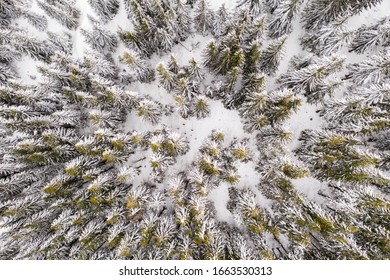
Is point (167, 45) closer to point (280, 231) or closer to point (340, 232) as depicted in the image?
point (280, 231)

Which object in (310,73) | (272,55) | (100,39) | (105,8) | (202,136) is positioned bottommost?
(202,136)

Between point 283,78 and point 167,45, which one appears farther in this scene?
point 167,45

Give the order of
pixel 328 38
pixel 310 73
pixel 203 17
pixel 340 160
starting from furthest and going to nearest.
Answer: pixel 203 17 → pixel 328 38 → pixel 310 73 → pixel 340 160

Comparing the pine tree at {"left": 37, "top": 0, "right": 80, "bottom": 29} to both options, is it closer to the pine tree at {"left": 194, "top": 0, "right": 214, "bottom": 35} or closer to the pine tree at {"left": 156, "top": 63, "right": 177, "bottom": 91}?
the pine tree at {"left": 156, "top": 63, "right": 177, "bottom": 91}

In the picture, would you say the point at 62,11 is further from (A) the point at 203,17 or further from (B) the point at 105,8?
(A) the point at 203,17

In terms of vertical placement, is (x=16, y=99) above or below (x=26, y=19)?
below

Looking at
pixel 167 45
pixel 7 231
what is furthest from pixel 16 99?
pixel 167 45

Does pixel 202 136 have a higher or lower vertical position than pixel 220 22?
lower

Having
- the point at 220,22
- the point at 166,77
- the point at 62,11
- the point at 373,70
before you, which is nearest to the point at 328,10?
the point at 373,70

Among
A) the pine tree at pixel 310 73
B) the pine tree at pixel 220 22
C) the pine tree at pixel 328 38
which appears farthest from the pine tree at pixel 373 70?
the pine tree at pixel 220 22
